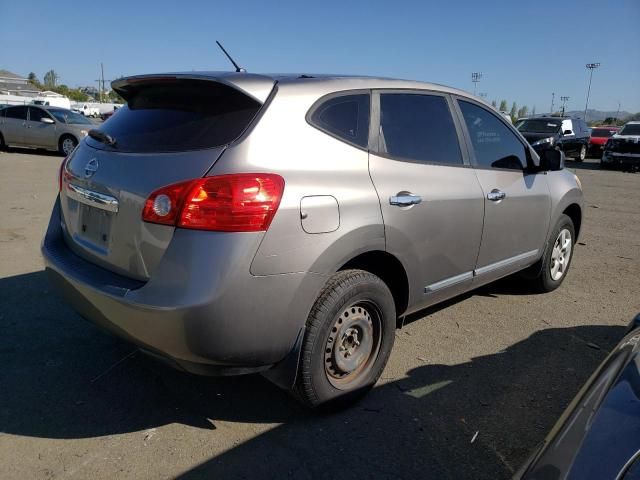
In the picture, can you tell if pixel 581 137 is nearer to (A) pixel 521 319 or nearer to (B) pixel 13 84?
(A) pixel 521 319

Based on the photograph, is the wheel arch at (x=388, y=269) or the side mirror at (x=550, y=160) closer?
the wheel arch at (x=388, y=269)

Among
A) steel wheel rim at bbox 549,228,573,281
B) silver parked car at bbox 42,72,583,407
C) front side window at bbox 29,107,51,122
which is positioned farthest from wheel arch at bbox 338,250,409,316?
front side window at bbox 29,107,51,122

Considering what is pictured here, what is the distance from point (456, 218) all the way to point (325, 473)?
5.87 ft

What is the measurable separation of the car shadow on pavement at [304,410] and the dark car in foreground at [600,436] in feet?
3.36

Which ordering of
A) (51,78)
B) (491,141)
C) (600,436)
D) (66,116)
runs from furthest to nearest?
(51,78) < (66,116) < (491,141) < (600,436)

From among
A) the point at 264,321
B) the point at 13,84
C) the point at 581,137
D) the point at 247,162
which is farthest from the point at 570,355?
the point at 13,84

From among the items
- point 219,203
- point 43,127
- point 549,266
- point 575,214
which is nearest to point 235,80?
point 219,203

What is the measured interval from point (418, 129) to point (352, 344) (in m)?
1.43

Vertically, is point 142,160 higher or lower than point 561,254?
higher

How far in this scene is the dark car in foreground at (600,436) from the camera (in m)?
1.28

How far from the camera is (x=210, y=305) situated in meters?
2.21

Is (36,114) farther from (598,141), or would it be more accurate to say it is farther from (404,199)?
(598,141)

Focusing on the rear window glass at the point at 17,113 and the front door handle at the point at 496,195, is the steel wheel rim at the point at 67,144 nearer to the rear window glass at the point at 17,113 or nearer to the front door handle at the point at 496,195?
the rear window glass at the point at 17,113

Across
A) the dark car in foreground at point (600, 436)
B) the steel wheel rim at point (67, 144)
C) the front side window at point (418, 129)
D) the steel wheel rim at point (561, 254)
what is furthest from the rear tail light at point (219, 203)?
the steel wheel rim at point (67, 144)
